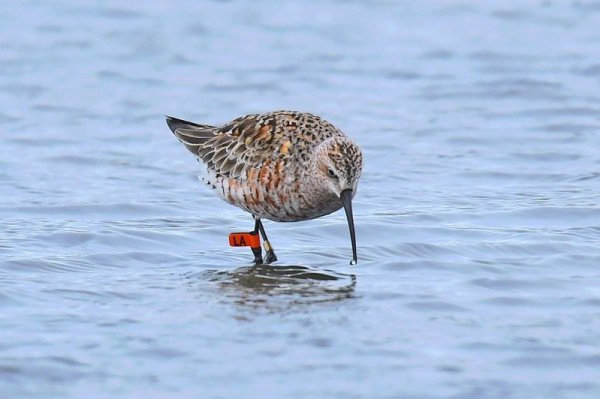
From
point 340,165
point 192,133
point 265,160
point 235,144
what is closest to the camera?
point 340,165

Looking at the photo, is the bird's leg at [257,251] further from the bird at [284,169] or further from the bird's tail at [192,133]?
the bird's tail at [192,133]

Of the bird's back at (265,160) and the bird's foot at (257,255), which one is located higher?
the bird's back at (265,160)

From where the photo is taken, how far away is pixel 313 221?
1200cm

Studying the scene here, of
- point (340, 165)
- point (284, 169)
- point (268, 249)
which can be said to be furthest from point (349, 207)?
point (268, 249)

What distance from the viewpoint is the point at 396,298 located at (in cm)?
900

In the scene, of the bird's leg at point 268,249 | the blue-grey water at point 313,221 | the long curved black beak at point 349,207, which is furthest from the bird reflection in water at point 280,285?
the long curved black beak at point 349,207

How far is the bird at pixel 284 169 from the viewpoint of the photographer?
10.0m

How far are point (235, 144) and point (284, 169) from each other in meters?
0.78

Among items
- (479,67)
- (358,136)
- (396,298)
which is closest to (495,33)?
(479,67)

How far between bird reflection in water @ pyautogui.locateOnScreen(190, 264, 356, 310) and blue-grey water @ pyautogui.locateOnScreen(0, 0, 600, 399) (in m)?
0.04

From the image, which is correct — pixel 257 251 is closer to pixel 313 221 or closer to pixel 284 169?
pixel 284 169

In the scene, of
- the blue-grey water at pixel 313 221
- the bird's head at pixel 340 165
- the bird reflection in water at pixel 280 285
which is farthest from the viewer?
the bird's head at pixel 340 165

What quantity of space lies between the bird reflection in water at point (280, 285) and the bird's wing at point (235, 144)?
2.94 ft

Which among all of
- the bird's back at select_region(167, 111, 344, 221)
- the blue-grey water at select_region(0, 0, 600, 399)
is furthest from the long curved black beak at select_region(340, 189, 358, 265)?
the bird's back at select_region(167, 111, 344, 221)
